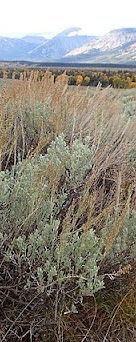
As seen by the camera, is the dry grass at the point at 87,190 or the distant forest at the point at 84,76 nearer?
the dry grass at the point at 87,190

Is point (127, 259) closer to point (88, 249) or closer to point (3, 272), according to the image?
point (88, 249)

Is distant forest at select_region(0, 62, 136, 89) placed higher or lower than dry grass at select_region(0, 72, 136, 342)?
higher

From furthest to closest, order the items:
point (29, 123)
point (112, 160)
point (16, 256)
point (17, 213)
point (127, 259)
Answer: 1. point (29, 123)
2. point (112, 160)
3. point (127, 259)
4. point (17, 213)
5. point (16, 256)

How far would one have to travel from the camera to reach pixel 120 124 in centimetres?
346

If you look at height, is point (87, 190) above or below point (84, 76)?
below

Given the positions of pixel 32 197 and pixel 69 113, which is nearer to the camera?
pixel 32 197

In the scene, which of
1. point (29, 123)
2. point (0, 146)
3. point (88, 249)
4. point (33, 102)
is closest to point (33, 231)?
point (88, 249)

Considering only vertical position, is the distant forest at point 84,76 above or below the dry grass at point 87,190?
above

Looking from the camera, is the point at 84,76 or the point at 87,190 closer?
the point at 87,190

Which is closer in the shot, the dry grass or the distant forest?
the dry grass

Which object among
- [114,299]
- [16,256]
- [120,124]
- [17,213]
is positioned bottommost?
[114,299]

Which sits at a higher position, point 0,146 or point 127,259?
point 0,146

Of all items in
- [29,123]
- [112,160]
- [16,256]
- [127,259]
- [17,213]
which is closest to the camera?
[16,256]

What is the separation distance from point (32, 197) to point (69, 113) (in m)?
1.53
